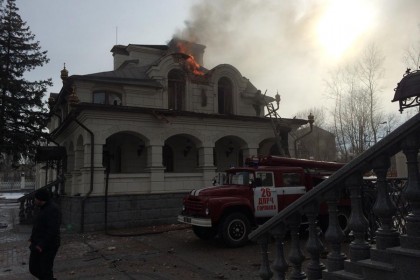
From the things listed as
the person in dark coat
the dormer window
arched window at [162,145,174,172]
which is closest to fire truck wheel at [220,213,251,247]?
the person in dark coat

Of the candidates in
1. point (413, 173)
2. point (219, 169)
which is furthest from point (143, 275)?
point (219, 169)

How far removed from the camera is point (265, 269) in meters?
4.34

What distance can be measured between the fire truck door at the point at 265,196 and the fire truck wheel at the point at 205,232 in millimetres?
1508

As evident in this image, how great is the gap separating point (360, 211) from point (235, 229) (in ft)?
26.8

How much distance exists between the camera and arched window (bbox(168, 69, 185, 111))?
778 inches

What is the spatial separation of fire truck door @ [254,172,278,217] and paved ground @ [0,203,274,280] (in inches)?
44.4

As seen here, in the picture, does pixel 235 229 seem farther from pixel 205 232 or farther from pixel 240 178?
pixel 240 178

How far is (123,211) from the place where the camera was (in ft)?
50.5

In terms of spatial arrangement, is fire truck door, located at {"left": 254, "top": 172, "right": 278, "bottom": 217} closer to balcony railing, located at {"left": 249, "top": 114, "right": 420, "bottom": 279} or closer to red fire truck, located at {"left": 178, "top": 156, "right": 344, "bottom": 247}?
red fire truck, located at {"left": 178, "top": 156, "right": 344, "bottom": 247}

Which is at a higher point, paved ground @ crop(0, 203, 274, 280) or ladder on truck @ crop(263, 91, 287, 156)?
ladder on truck @ crop(263, 91, 287, 156)

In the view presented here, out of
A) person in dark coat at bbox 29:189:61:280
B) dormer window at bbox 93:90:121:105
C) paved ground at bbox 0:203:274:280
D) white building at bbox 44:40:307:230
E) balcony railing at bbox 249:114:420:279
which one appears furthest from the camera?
dormer window at bbox 93:90:121:105

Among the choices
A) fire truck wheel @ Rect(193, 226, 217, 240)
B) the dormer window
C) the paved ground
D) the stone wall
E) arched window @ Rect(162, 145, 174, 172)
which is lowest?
the paved ground

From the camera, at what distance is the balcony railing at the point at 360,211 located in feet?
9.34

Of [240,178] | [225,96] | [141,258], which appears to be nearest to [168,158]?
[225,96]
